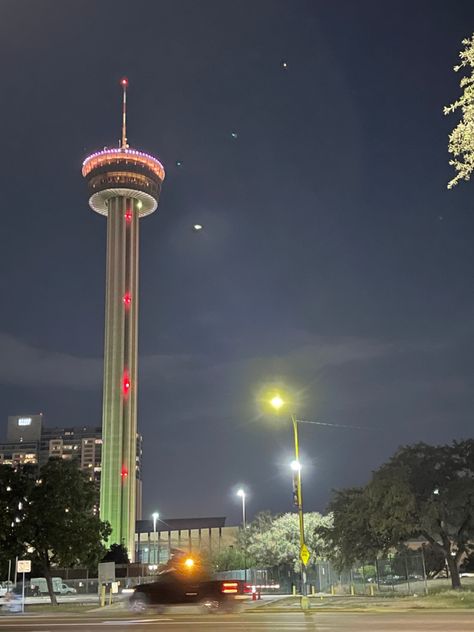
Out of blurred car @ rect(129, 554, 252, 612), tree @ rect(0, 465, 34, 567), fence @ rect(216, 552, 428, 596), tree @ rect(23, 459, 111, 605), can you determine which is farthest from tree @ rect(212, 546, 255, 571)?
blurred car @ rect(129, 554, 252, 612)

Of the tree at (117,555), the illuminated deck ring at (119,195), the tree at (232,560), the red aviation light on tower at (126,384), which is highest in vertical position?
the illuminated deck ring at (119,195)

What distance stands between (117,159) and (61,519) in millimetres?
114144

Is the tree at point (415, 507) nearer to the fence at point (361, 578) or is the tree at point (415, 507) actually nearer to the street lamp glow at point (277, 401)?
the fence at point (361, 578)

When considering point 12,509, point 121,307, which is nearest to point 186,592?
point 12,509

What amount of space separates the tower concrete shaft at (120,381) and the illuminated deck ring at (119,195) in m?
5.06

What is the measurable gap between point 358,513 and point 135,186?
385 ft

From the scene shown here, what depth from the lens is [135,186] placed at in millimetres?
154750

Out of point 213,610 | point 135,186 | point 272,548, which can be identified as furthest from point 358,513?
point 135,186

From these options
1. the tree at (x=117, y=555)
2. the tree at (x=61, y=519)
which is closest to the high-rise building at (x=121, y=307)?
the tree at (x=117, y=555)

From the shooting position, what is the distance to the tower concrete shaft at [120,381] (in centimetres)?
13125

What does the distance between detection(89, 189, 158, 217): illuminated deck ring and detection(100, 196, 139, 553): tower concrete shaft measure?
5056mm

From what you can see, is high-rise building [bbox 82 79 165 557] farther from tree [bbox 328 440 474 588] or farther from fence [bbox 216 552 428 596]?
tree [bbox 328 440 474 588]

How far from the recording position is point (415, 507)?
4631cm

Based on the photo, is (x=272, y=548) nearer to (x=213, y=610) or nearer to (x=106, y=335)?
(x=213, y=610)
